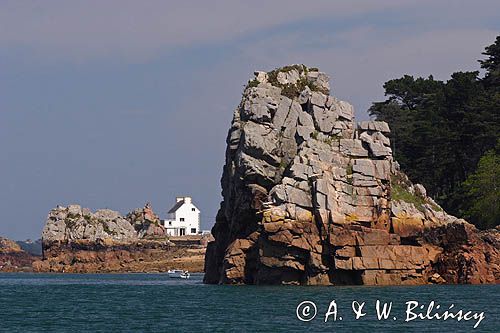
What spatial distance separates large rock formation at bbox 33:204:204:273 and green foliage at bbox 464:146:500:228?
5876 centimetres

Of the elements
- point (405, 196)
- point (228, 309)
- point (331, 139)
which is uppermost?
point (331, 139)

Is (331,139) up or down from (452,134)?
down

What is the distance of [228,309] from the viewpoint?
62281 millimetres

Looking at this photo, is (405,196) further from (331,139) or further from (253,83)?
(253,83)

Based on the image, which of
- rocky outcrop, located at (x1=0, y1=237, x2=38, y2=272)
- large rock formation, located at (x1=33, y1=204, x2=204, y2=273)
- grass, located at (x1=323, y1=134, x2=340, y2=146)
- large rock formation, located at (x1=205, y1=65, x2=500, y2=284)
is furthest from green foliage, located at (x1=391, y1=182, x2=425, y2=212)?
rocky outcrop, located at (x1=0, y1=237, x2=38, y2=272)

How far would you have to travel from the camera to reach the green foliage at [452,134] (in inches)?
4242

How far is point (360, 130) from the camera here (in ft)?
275

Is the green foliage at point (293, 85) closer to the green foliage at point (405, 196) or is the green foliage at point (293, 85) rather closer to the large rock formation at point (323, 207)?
the large rock formation at point (323, 207)

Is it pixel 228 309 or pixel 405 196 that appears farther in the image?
pixel 405 196

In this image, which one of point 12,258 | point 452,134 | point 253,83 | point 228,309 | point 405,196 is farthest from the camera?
point 12,258

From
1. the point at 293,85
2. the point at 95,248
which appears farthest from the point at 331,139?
the point at 95,248

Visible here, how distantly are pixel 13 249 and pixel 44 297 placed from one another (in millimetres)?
115460

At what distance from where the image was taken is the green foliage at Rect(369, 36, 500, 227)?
108 meters

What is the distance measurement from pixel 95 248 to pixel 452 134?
63422mm
